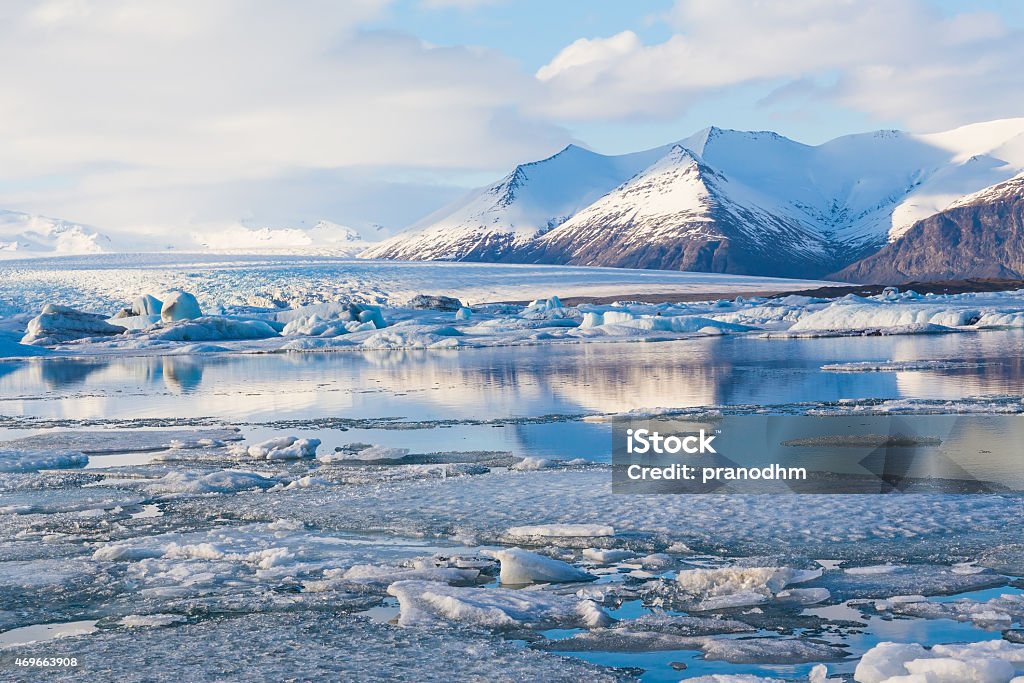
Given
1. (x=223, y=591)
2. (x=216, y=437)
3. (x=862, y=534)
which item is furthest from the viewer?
(x=216, y=437)

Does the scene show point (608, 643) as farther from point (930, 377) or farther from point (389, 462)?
point (930, 377)

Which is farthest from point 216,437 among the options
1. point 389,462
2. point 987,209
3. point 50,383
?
point 987,209

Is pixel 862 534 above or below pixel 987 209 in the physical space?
below

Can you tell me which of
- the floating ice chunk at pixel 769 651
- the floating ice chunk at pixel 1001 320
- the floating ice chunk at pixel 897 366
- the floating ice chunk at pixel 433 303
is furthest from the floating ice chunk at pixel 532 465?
the floating ice chunk at pixel 433 303

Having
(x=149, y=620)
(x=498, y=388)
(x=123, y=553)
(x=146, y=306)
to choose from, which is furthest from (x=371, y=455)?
(x=146, y=306)

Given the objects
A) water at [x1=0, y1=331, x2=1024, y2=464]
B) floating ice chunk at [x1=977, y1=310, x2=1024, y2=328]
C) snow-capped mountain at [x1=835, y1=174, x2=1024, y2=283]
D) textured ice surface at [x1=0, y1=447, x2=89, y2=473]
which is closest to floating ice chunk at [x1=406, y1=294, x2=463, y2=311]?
water at [x1=0, y1=331, x2=1024, y2=464]

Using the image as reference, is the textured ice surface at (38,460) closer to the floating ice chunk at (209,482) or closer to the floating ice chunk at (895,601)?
the floating ice chunk at (209,482)
